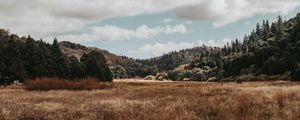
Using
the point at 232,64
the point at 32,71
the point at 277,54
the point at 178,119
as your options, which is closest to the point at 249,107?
the point at 178,119

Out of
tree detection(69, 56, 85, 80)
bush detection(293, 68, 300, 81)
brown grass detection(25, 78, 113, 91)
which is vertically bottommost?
brown grass detection(25, 78, 113, 91)

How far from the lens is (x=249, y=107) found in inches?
782

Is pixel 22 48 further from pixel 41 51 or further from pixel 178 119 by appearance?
pixel 178 119

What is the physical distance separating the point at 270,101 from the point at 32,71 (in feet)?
267

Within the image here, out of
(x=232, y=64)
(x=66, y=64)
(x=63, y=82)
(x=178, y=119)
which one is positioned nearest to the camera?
(x=178, y=119)

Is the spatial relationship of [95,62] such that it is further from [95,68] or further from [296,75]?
[296,75]

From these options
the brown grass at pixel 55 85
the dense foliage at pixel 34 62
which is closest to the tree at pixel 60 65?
the dense foliage at pixel 34 62

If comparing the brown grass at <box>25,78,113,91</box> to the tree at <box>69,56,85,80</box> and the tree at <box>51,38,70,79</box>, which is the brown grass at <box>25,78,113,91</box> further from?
the tree at <box>69,56,85,80</box>

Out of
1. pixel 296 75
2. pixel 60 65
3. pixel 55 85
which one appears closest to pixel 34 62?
pixel 60 65

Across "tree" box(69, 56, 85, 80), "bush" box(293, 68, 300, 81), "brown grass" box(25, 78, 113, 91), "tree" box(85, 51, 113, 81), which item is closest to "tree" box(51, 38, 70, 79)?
"tree" box(69, 56, 85, 80)

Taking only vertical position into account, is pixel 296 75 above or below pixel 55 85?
above

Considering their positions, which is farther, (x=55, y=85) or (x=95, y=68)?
(x=95, y=68)

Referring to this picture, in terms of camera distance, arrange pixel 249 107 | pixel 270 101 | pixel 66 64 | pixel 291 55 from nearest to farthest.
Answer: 1. pixel 249 107
2. pixel 270 101
3. pixel 66 64
4. pixel 291 55

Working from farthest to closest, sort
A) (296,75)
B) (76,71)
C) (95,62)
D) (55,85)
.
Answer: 1. (95,62)
2. (76,71)
3. (296,75)
4. (55,85)
